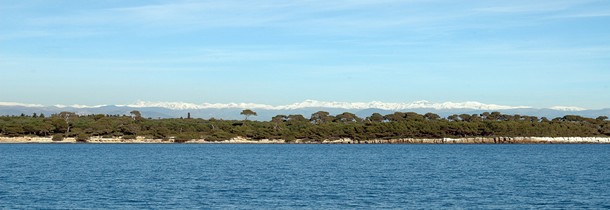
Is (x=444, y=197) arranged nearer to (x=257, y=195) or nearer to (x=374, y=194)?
(x=374, y=194)

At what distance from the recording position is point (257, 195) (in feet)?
175

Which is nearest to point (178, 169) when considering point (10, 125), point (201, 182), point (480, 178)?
point (201, 182)

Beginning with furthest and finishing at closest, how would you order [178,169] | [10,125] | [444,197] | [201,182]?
[10,125], [178,169], [201,182], [444,197]

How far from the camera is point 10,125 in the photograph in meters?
200

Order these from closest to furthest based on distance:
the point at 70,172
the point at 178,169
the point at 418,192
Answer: the point at 418,192 → the point at 70,172 → the point at 178,169

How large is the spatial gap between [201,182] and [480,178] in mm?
21955

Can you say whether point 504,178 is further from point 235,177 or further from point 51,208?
point 51,208

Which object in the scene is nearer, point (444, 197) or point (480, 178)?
point (444, 197)

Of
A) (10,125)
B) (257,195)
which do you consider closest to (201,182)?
(257,195)

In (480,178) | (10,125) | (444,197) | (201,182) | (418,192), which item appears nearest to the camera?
(444,197)

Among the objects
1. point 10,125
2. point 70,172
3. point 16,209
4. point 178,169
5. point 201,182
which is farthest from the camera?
point 10,125

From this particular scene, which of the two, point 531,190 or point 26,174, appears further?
point 26,174

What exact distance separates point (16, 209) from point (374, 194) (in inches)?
834

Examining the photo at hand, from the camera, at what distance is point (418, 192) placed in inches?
2206
